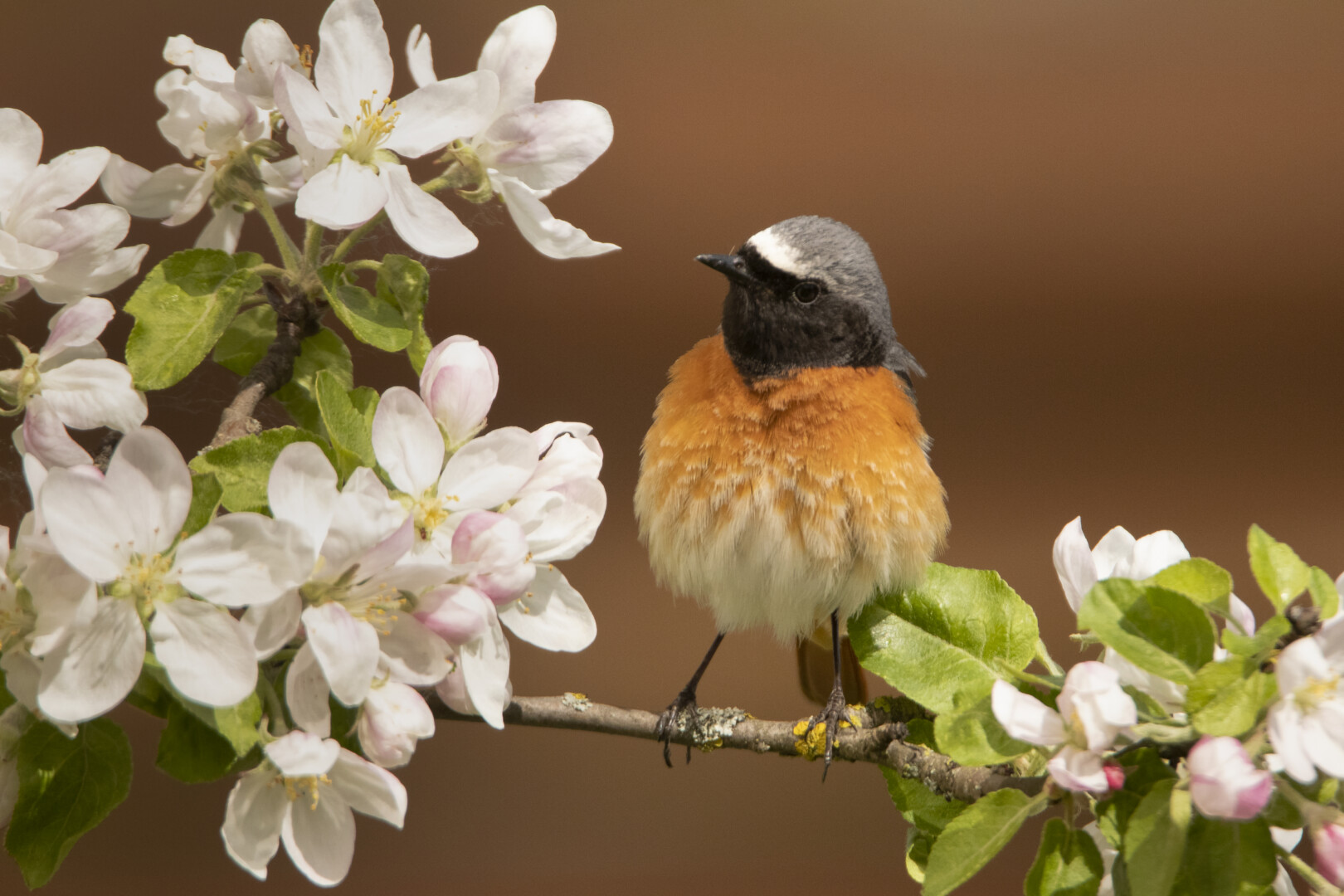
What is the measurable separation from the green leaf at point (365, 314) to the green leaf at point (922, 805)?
1.33ft

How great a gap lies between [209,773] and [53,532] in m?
0.14

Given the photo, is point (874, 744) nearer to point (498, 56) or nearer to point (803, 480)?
point (803, 480)

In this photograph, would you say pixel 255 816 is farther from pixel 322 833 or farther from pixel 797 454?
pixel 797 454

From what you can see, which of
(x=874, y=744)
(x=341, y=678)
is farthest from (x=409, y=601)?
(x=874, y=744)

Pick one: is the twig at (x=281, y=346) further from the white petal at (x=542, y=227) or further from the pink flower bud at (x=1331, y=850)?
the pink flower bud at (x=1331, y=850)

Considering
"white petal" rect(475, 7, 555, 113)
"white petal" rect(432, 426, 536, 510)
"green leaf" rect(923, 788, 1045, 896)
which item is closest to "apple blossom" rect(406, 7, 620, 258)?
"white petal" rect(475, 7, 555, 113)

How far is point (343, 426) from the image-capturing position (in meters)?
0.50

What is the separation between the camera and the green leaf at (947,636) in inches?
22.5

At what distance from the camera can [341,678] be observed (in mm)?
402

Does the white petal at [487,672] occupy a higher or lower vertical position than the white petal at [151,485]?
lower

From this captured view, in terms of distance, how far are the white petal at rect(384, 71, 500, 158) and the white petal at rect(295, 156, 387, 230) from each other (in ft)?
0.09

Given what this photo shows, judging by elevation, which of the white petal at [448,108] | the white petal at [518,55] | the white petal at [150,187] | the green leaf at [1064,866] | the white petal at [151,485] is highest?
the white petal at [518,55]

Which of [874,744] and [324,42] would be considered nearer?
[324,42]

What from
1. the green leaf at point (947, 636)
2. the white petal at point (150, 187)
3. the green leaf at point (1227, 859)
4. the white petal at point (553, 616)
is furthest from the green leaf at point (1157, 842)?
the white petal at point (150, 187)
